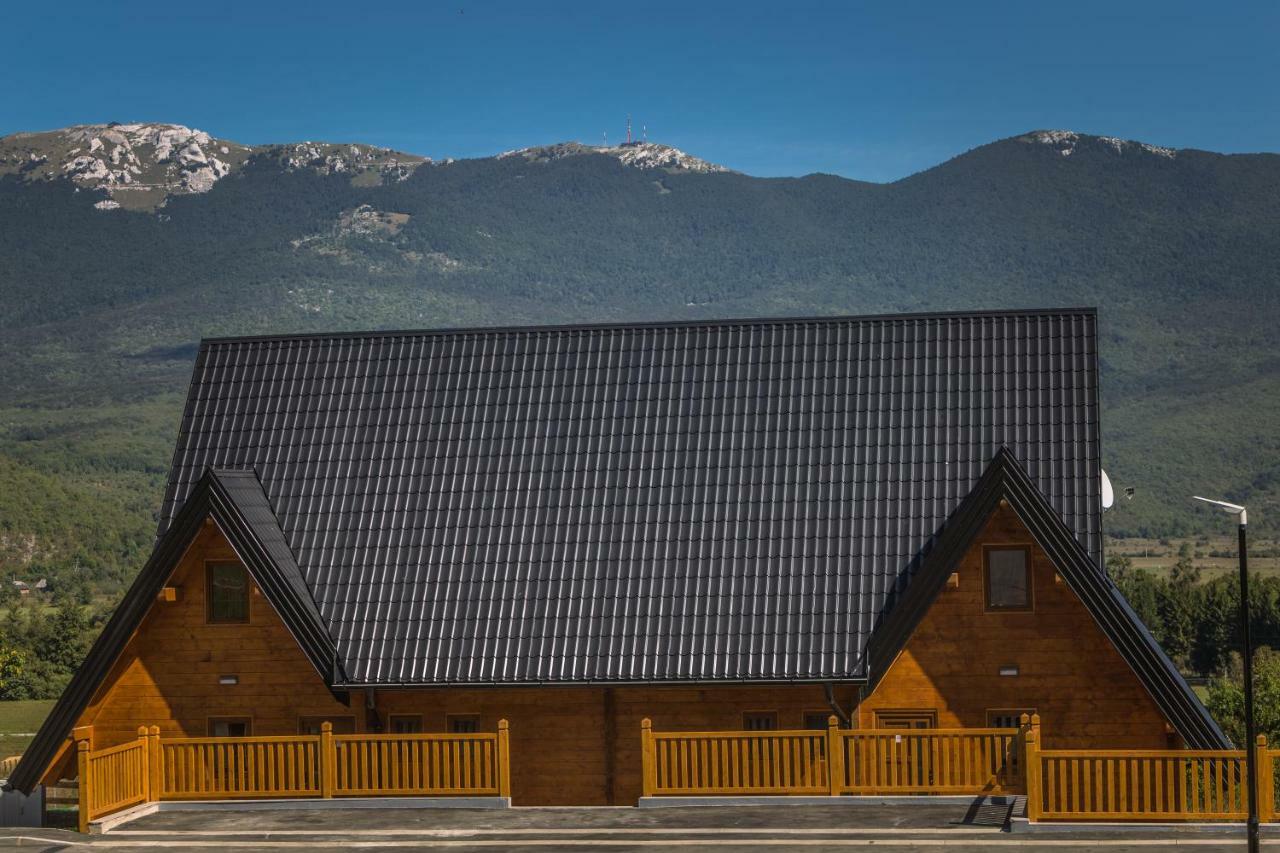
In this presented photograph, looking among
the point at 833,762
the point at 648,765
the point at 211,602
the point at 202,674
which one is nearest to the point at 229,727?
the point at 202,674

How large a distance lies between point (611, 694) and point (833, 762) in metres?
3.82

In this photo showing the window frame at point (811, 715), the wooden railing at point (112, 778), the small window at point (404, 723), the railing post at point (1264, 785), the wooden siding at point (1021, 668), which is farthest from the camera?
the small window at point (404, 723)

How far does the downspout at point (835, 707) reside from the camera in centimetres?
2323

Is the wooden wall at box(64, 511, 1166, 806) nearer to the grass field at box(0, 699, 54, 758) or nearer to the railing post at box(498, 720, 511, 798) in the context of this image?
the railing post at box(498, 720, 511, 798)

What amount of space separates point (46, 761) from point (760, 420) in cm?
1145

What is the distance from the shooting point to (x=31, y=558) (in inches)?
4744

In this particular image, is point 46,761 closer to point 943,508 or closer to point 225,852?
point 225,852

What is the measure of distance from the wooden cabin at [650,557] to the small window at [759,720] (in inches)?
2.4

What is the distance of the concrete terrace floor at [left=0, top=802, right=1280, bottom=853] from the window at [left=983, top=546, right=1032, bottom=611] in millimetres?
3379

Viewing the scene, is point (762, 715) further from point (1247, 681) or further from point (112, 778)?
point (112, 778)

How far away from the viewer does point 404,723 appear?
24594mm

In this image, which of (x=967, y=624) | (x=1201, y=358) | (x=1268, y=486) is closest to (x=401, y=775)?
(x=967, y=624)

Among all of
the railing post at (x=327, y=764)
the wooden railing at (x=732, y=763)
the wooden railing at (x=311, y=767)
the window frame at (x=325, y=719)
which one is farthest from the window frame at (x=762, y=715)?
the railing post at (x=327, y=764)

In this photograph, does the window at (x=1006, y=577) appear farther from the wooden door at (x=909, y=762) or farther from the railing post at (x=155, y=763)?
the railing post at (x=155, y=763)
